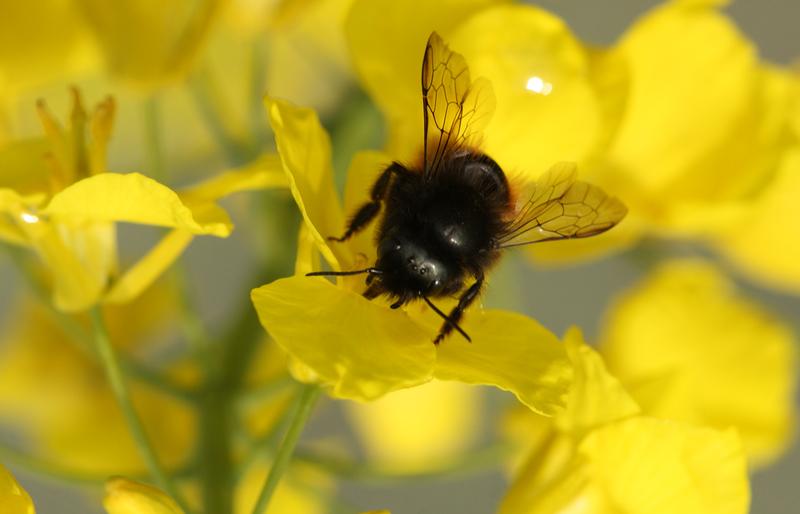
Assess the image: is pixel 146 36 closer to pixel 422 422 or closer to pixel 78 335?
pixel 78 335

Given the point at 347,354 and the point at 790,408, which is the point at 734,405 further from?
the point at 347,354

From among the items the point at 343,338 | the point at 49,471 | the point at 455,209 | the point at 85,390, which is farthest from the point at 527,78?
the point at 85,390

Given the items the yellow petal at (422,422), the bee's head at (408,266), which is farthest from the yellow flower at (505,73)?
the yellow petal at (422,422)

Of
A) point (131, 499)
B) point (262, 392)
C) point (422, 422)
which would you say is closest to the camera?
point (131, 499)

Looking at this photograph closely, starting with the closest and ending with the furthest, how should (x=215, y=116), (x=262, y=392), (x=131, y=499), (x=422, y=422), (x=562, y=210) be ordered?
(x=131, y=499) → (x=562, y=210) → (x=262, y=392) → (x=215, y=116) → (x=422, y=422)

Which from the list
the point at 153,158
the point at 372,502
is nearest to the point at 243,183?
the point at 153,158

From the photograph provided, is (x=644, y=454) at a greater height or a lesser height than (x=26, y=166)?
lesser

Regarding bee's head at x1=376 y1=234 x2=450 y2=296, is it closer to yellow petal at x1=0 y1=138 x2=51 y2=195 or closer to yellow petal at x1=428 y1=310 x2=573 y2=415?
yellow petal at x1=428 y1=310 x2=573 y2=415
